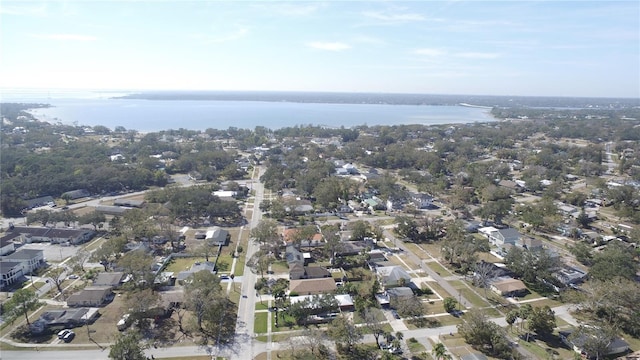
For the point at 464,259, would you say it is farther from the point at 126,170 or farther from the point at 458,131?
the point at 458,131

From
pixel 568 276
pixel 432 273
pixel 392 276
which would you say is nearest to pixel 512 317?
pixel 432 273

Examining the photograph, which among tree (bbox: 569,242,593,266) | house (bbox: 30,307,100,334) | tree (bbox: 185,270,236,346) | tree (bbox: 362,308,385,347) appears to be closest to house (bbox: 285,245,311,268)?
tree (bbox: 185,270,236,346)

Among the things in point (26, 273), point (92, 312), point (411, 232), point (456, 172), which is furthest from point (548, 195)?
point (26, 273)

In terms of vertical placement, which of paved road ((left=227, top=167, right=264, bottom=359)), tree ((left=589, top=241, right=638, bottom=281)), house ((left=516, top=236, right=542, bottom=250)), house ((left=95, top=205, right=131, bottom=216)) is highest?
tree ((left=589, top=241, right=638, bottom=281))

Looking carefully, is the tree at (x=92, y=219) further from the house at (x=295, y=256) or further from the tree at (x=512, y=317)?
the tree at (x=512, y=317)

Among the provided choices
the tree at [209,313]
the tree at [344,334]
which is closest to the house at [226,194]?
the tree at [209,313]

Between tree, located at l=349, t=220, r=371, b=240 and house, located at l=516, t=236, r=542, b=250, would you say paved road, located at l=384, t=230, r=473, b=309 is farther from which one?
house, located at l=516, t=236, r=542, b=250
